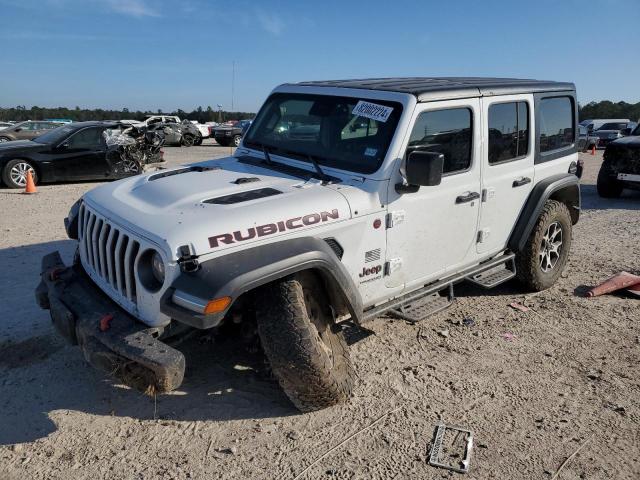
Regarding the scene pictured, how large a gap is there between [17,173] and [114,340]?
946cm

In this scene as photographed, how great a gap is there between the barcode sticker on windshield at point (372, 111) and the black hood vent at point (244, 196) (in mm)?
934

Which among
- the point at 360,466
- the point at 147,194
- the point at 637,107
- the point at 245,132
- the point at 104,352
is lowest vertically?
the point at 360,466

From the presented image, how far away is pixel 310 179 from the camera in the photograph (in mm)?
3676

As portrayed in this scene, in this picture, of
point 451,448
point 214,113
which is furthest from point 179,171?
point 214,113

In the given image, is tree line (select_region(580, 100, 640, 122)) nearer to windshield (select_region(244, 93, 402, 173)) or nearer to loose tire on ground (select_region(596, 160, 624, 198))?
loose tire on ground (select_region(596, 160, 624, 198))

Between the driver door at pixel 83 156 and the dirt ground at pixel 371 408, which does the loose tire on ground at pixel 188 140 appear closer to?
the driver door at pixel 83 156

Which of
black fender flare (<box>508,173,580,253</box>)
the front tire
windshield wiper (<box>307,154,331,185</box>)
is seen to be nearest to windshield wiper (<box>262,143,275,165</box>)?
windshield wiper (<box>307,154,331,185</box>)

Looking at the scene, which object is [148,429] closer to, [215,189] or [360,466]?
[360,466]

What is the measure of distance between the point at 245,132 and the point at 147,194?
58.1 inches

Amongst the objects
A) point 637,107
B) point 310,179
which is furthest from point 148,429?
point 637,107

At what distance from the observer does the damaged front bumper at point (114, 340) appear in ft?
8.84

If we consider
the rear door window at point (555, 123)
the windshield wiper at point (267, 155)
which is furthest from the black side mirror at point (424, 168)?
the rear door window at point (555, 123)

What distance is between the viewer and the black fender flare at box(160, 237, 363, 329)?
265 centimetres

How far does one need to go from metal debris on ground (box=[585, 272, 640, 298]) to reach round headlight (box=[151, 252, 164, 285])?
4345 millimetres
